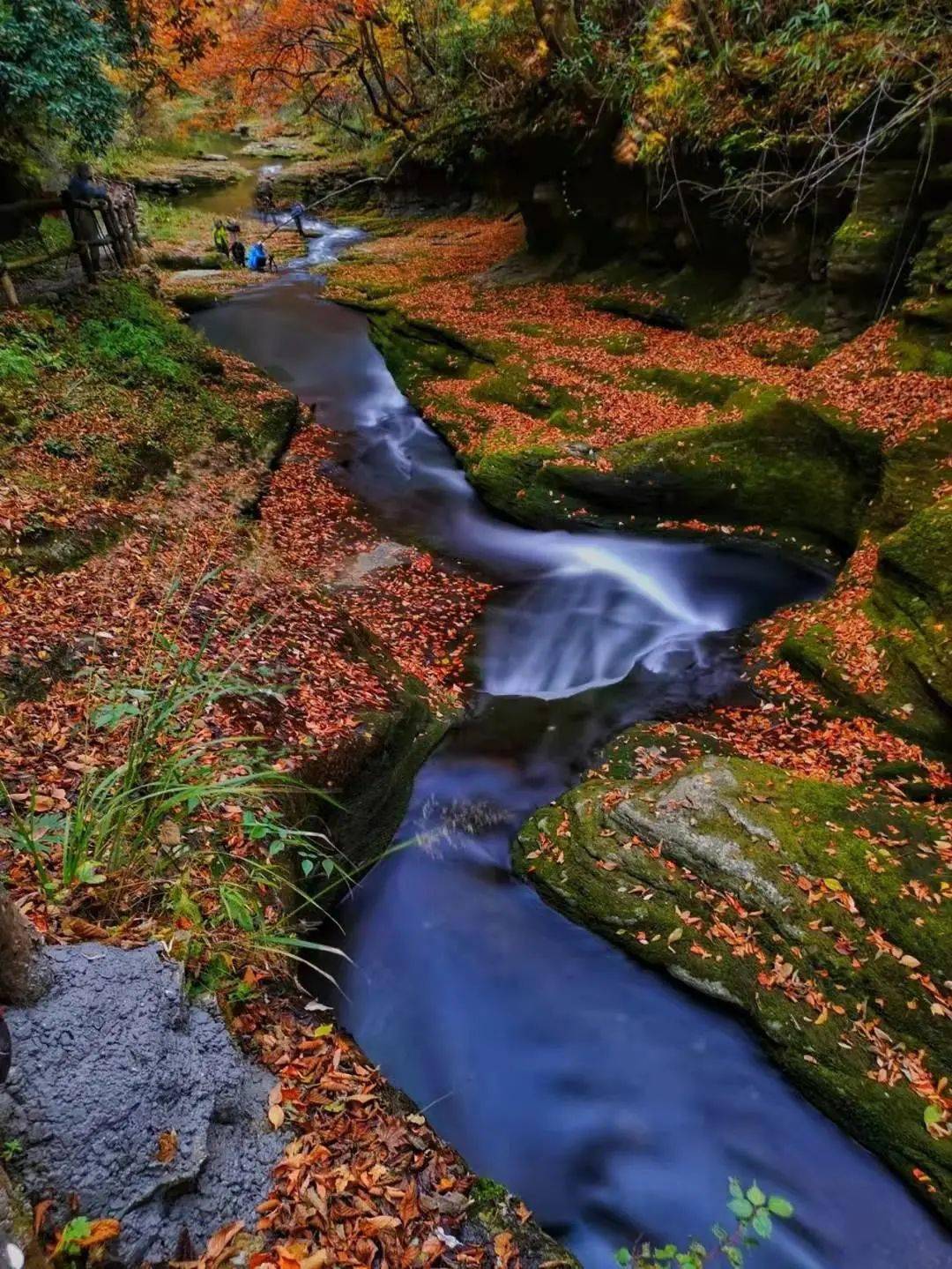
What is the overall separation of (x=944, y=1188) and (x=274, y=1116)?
11.5 feet

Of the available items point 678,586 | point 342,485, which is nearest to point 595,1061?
point 678,586

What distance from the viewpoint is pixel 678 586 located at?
9.59 metres

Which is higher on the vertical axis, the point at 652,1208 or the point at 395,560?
the point at 395,560

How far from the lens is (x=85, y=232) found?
441 inches

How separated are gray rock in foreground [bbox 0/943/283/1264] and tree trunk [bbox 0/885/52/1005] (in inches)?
1.9

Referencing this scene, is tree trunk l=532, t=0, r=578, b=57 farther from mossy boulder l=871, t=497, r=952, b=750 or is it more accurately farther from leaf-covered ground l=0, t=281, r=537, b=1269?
mossy boulder l=871, t=497, r=952, b=750

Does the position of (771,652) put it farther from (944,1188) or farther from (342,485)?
(342,485)

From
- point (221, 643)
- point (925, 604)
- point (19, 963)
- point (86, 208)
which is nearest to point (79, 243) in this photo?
point (86, 208)

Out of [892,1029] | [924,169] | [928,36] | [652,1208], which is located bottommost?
[652,1208]

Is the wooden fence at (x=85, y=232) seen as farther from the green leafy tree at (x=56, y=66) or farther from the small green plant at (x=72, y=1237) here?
the small green plant at (x=72, y=1237)

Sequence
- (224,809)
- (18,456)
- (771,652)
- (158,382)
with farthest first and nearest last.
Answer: (158,382)
(771,652)
(18,456)
(224,809)

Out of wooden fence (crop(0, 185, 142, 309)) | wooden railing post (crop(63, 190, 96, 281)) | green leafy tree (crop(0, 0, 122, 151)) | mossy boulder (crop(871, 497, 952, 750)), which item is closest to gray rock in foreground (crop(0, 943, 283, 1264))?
mossy boulder (crop(871, 497, 952, 750))

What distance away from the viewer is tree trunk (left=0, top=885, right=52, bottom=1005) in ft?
7.46

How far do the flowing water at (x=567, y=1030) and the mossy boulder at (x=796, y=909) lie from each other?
0.75ft
